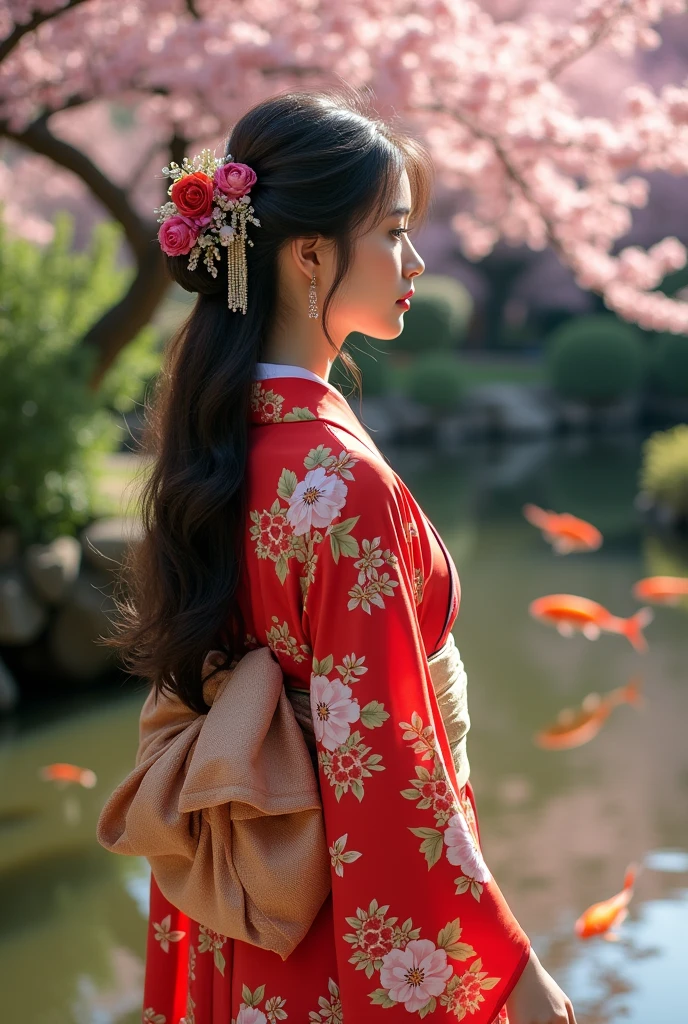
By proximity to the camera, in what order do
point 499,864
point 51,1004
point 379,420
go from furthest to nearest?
1. point 379,420
2. point 499,864
3. point 51,1004

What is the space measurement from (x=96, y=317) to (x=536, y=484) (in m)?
5.25

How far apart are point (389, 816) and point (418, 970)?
15 cm

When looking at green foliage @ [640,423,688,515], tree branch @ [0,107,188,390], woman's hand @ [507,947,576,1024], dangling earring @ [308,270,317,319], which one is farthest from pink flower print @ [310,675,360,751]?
green foliage @ [640,423,688,515]

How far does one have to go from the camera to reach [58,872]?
3.15 metres

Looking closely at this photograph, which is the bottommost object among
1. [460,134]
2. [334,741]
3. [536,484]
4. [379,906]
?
[536,484]

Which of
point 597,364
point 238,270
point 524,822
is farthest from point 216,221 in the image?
point 597,364

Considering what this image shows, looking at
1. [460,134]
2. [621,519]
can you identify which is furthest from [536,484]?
[460,134]

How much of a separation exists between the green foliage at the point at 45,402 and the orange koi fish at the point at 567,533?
2.98 meters

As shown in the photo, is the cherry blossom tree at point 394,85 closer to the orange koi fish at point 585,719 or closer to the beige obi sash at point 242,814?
the orange koi fish at point 585,719

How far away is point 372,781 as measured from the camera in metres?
1.13

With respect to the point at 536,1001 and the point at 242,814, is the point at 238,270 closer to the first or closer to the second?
the point at 242,814

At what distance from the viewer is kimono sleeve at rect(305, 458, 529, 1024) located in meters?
1.12

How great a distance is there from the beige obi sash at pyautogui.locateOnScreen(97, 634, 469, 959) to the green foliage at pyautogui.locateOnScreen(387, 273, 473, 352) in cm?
1283

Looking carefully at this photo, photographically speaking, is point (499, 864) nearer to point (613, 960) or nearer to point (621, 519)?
point (613, 960)
